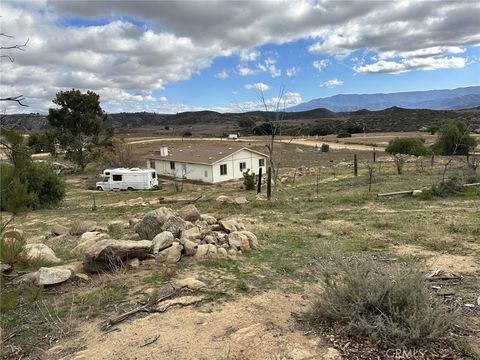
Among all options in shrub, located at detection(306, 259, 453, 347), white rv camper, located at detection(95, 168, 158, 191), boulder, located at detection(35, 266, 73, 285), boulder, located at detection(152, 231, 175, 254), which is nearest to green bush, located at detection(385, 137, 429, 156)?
white rv camper, located at detection(95, 168, 158, 191)

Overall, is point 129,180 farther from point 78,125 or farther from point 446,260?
point 446,260

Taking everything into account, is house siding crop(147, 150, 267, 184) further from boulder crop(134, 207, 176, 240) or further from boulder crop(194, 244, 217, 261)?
boulder crop(194, 244, 217, 261)

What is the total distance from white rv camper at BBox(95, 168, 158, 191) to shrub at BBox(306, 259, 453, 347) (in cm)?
2722

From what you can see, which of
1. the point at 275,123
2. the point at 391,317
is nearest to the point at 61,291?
the point at 391,317

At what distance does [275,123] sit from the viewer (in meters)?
19.2

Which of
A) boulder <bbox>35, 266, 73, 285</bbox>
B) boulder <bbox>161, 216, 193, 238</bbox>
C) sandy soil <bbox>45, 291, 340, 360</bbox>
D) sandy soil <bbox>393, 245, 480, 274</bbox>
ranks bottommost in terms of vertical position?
sandy soil <bbox>393, 245, 480, 274</bbox>

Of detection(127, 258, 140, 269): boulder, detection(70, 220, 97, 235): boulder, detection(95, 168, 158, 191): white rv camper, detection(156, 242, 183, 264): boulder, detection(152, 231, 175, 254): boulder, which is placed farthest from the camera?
detection(95, 168, 158, 191): white rv camper

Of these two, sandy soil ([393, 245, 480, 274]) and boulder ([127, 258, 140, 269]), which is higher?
boulder ([127, 258, 140, 269])

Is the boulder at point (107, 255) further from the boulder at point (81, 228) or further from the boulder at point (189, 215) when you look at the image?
the boulder at point (81, 228)

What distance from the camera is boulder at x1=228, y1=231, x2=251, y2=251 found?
834 cm

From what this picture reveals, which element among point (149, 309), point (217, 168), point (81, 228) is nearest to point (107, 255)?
point (149, 309)

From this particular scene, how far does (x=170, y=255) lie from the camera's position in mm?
7449

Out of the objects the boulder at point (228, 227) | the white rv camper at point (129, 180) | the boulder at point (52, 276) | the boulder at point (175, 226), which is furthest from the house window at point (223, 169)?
the boulder at point (52, 276)

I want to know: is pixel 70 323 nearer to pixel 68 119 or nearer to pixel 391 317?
pixel 391 317
